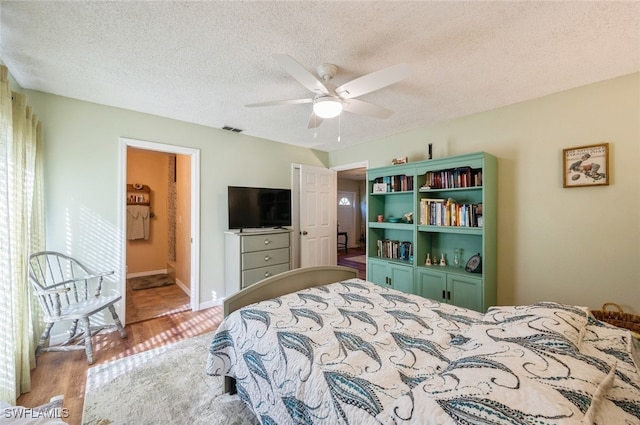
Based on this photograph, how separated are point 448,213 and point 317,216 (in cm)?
212

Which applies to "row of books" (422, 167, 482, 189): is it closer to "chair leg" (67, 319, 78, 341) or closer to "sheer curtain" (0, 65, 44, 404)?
"sheer curtain" (0, 65, 44, 404)

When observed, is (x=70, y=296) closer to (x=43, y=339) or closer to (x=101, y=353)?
(x=43, y=339)

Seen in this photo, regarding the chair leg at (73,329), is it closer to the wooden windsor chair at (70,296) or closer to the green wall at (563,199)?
the wooden windsor chair at (70,296)

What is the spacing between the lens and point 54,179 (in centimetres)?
252

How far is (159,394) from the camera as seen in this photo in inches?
71.6

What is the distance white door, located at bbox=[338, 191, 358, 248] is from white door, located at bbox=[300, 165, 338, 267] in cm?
431

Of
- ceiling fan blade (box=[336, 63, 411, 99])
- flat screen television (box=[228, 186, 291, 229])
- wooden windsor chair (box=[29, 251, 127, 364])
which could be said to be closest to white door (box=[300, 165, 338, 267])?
flat screen television (box=[228, 186, 291, 229])

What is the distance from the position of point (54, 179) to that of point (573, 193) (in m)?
4.99

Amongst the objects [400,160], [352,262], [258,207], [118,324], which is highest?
[400,160]

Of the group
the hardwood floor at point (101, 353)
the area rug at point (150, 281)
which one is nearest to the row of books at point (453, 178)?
the hardwood floor at point (101, 353)

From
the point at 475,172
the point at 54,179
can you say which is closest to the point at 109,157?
the point at 54,179

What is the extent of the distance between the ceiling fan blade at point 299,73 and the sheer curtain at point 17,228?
167 centimetres

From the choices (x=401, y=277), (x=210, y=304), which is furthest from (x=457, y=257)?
(x=210, y=304)

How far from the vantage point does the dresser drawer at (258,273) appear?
330 cm
